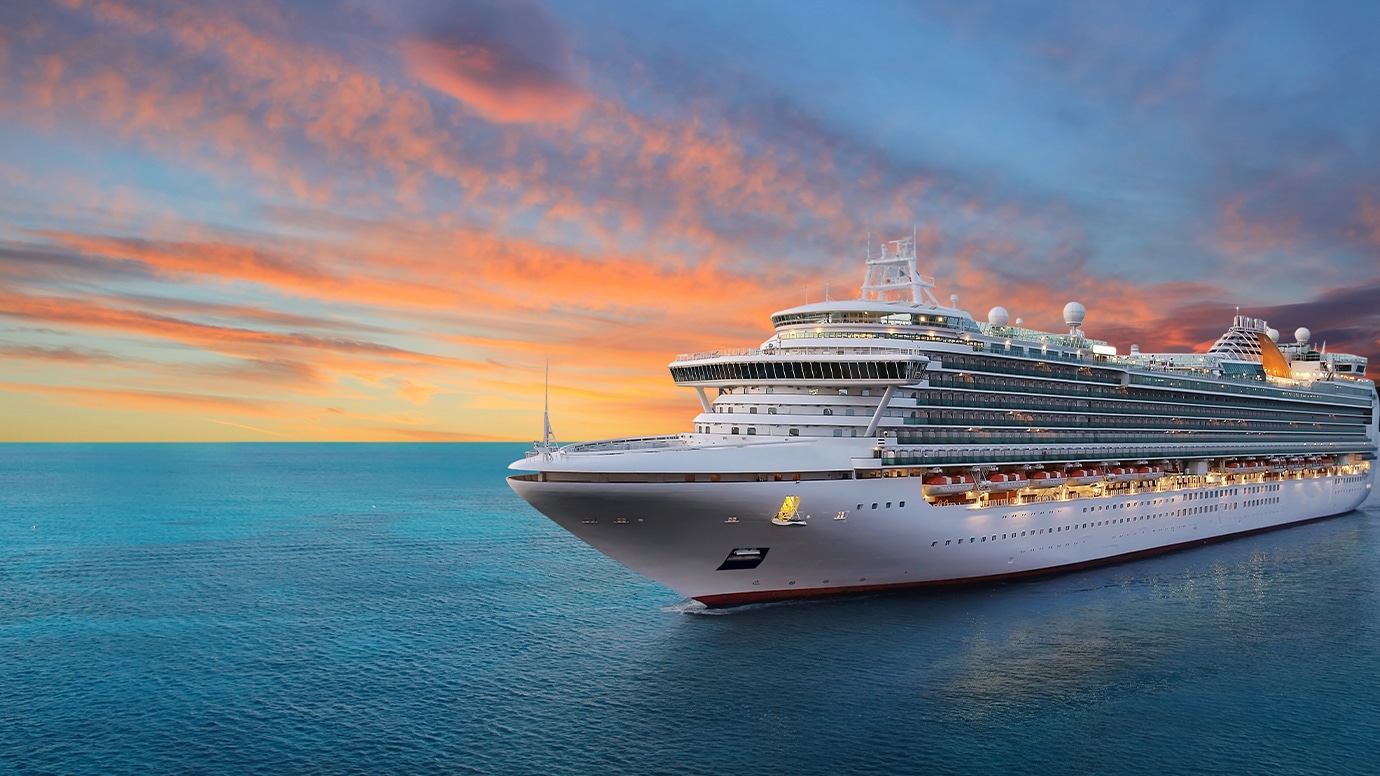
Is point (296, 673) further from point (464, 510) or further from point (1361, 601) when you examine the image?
point (464, 510)

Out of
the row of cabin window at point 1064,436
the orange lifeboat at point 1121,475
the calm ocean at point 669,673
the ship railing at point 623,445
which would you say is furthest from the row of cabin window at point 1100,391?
the ship railing at point 623,445

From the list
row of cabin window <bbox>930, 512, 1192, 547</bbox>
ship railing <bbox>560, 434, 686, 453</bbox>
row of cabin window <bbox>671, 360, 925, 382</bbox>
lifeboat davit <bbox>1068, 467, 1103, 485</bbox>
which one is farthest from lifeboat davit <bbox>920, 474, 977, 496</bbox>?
ship railing <bbox>560, 434, 686, 453</bbox>

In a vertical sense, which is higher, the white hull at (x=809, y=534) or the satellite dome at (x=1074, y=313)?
the satellite dome at (x=1074, y=313)

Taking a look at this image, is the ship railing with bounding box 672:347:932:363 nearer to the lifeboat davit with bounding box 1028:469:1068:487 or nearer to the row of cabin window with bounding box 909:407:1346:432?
the row of cabin window with bounding box 909:407:1346:432

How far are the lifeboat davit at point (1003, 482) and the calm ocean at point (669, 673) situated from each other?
540 centimetres

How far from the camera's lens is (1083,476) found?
51125 millimetres

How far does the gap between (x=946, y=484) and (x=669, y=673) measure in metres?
18.1

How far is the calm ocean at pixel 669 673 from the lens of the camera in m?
27.0

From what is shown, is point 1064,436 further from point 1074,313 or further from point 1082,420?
point 1074,313

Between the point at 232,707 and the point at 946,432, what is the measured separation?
34645mm

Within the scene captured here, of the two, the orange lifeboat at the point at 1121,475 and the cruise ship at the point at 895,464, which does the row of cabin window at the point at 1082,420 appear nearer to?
the cruise ship at the point at 895,464

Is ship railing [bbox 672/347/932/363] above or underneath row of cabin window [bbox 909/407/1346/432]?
above

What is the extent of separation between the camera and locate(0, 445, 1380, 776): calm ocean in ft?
88.7

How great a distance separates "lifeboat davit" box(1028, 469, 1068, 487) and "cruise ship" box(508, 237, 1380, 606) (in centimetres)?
13
